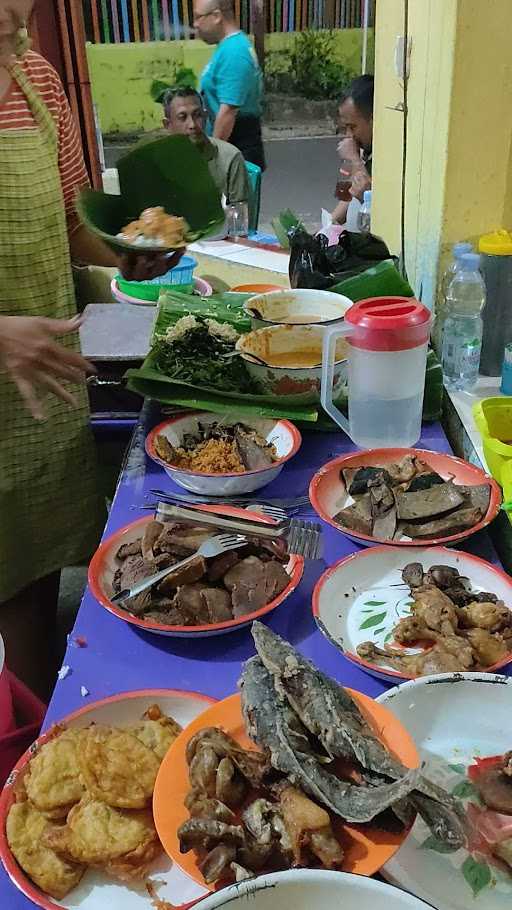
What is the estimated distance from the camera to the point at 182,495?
1.58m

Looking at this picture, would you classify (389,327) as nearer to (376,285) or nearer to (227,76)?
(376,285)

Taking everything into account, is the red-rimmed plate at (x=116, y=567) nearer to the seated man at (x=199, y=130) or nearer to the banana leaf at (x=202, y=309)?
the banana leaf at (x=202, y=309)

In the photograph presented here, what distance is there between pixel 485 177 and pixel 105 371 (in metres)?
1.13

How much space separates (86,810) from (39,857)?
0.22ft

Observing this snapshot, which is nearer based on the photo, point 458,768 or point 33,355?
point 458,768

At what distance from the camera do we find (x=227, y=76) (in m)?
5.09

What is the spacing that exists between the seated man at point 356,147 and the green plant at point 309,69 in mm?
7800

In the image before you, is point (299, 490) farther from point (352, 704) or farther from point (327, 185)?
point (327, 185)

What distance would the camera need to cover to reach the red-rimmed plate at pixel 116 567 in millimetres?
1161

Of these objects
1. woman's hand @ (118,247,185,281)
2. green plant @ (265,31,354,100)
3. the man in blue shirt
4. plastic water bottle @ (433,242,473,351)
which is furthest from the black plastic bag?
green plant @ (265,31,354,100)

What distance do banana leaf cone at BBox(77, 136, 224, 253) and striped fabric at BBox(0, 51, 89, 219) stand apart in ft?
0.42

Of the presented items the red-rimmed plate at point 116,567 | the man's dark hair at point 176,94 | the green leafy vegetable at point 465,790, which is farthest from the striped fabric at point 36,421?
the man's dark hair at point 176,94

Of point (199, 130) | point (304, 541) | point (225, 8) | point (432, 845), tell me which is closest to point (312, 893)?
point (432, 845)

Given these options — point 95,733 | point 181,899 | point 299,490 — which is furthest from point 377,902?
point 299,490
